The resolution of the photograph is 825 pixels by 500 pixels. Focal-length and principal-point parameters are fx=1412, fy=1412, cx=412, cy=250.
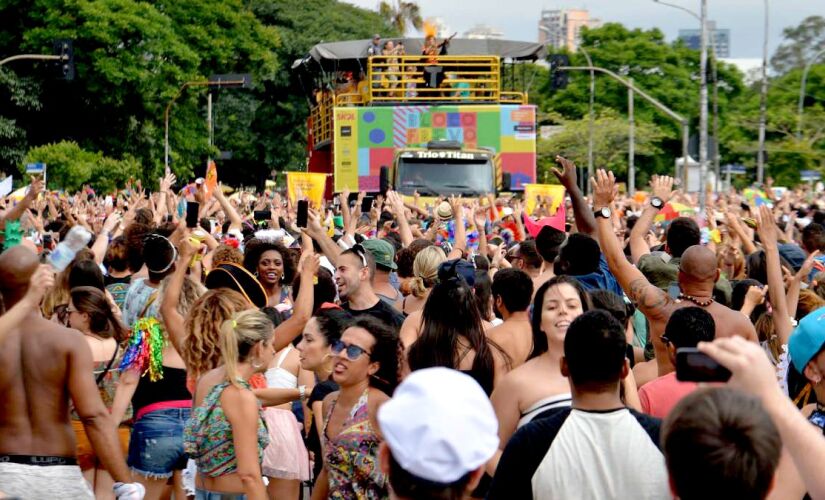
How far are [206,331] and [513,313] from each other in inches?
58.9

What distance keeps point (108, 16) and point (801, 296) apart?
4193 centimetres

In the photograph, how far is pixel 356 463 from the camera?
5172mm

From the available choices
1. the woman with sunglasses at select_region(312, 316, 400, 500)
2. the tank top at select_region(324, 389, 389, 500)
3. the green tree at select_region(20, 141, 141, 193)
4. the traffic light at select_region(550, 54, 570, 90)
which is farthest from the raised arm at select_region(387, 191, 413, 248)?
the green tree at select_region(20, 141, 141, 193)

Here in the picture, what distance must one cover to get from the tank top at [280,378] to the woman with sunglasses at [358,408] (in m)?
1.47

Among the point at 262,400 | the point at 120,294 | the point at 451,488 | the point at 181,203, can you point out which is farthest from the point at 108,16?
the point at 451,488

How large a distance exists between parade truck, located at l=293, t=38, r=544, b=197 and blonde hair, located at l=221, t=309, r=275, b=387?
61.8 ft

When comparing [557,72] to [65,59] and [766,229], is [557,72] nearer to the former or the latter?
[65,59]

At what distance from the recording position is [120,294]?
9.16m

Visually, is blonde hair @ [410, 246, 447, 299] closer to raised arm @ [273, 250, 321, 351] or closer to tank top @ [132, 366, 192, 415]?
raised arm @ [273, 250, 321, 351]

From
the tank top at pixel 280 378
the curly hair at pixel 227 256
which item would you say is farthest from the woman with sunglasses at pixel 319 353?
the curly hair at pixel 227 256

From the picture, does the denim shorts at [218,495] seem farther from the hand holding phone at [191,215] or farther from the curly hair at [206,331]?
the hand holding phone at [191,215]

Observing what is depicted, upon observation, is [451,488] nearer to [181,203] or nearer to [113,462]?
[113,462]

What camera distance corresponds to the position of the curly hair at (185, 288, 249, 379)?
20.8 feet

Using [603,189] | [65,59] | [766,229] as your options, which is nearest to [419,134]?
[65,59]
